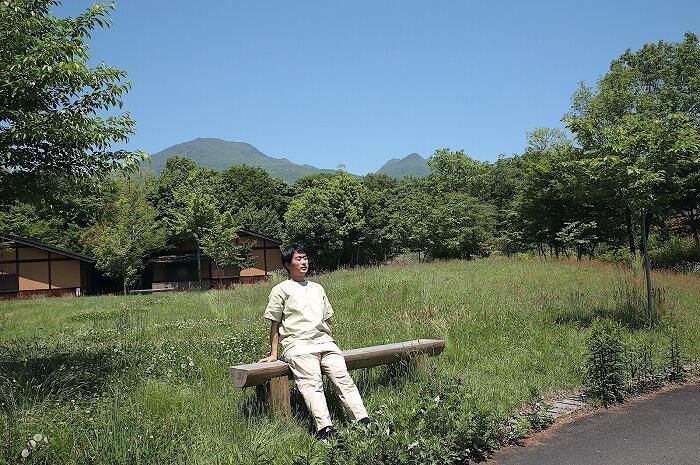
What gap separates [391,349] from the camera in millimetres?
6074

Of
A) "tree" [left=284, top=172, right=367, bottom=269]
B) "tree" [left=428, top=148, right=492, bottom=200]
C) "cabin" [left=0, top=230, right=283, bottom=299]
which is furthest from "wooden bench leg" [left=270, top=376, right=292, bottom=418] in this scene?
"tree" [left=428, top=148, right=492, bottom=200]

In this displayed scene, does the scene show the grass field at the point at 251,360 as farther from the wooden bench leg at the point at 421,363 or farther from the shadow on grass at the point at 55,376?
the wooden bench leg at the point at 421,363

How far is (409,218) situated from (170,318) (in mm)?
34714

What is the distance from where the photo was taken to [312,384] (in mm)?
4832

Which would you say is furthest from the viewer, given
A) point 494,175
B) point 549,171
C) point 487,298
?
point 494,175

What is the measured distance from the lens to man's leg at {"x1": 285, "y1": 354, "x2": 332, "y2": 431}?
4672mm

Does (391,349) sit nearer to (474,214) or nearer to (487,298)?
(487,298)

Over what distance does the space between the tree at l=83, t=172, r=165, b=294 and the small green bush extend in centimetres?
3236

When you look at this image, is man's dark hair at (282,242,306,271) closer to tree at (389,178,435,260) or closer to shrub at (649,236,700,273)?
shrub at (649,236,700,273)

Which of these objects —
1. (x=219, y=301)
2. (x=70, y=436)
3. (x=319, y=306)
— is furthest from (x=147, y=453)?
(x=219, y=301)

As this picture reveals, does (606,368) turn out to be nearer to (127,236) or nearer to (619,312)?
(619,312)

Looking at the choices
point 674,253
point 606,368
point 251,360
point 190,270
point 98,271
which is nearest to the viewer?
point 606,368

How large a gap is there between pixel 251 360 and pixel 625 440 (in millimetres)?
4120

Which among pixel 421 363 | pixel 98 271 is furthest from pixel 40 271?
pixel 421 363
